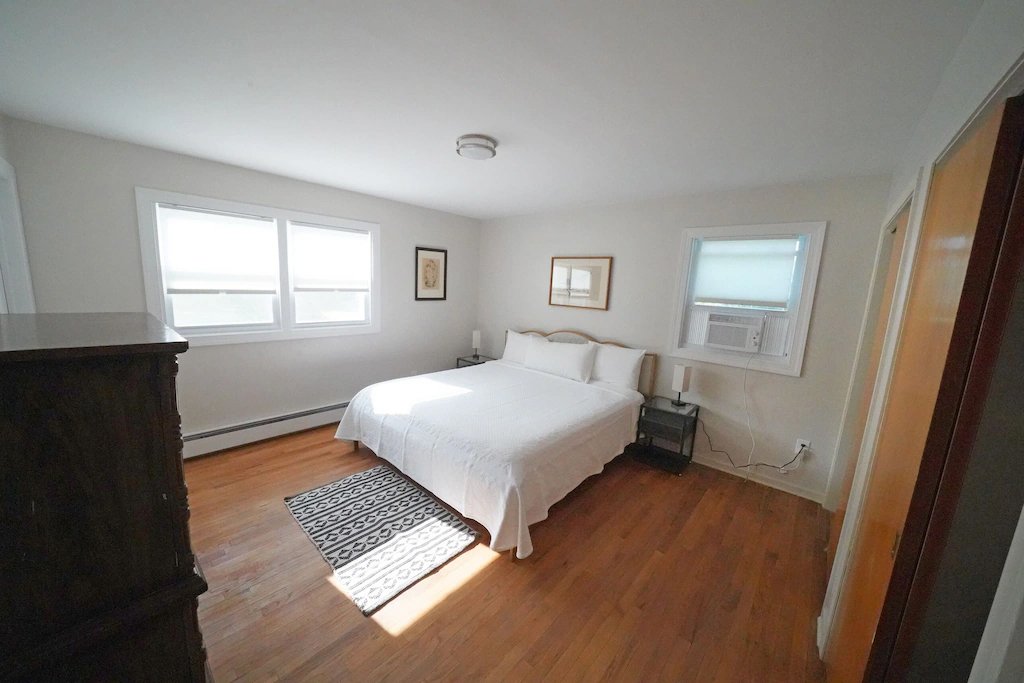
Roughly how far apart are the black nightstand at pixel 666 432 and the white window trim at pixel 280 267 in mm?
2895

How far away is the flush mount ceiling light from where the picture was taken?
2025mm

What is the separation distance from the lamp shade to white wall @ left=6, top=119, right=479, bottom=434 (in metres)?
2.77

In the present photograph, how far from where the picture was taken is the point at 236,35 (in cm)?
127

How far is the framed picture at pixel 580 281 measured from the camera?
139 inches

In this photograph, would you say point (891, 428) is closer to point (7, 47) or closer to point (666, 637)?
point (666, 637)

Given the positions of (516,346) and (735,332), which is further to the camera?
(516,346)

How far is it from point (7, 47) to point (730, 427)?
178 inches

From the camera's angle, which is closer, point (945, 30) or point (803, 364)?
point (945, 30)

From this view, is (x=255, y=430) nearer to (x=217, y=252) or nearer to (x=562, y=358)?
(x=217, y=252)

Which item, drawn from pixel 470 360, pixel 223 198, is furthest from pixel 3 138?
pixel 470 360

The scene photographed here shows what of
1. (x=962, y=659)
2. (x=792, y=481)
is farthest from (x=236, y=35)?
(x=792, y=481)

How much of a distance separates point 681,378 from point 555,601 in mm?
1958

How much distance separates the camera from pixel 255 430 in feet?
9.96

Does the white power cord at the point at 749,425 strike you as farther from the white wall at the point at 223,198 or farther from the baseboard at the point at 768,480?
the white wall at the point at 223,198
